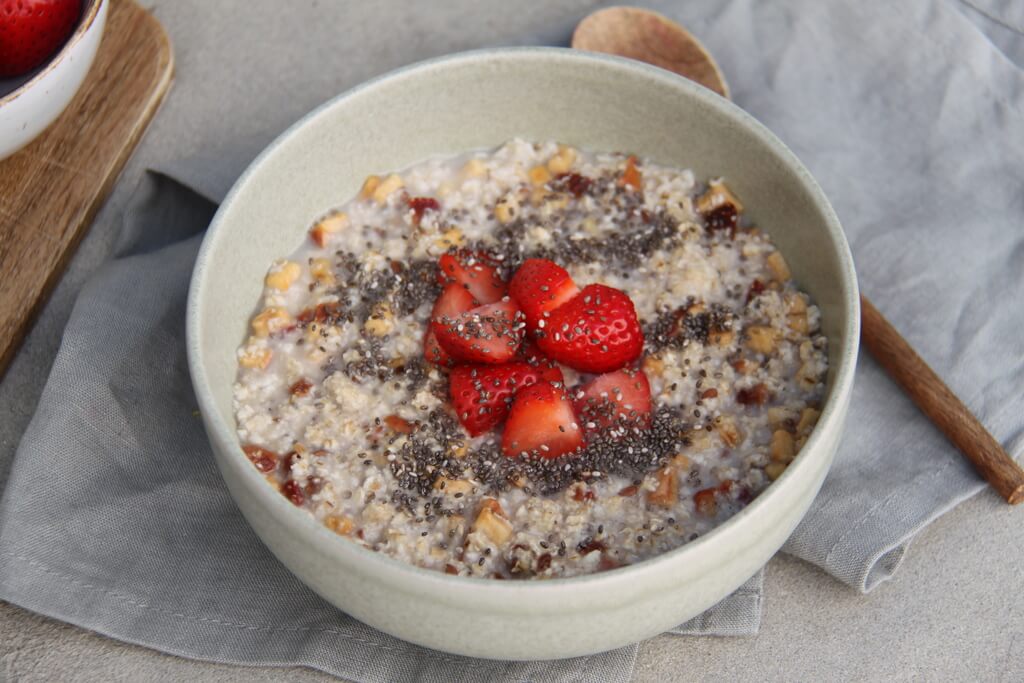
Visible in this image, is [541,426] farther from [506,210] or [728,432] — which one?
[506,210]

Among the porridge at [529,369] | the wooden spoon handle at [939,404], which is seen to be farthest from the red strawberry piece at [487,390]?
the wooden spoon handle at [939,404]

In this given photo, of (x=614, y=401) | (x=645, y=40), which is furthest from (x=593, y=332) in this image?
(x=645, y=40)

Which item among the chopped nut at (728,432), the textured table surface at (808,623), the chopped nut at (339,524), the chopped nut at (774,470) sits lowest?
the textured table surface at (808,623)

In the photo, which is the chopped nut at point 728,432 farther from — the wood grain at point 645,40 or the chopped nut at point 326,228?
the wood grain at point 645,40

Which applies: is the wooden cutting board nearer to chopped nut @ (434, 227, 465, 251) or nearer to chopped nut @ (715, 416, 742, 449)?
chopped nut @ (434, 227, 465, 251)

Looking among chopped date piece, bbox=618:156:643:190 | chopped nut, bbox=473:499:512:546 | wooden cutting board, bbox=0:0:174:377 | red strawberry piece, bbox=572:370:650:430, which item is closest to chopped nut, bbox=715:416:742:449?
red strawberry piece, bbox=572:370:650:430

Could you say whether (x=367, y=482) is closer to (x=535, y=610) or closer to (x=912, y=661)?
(x=535, y=610)
